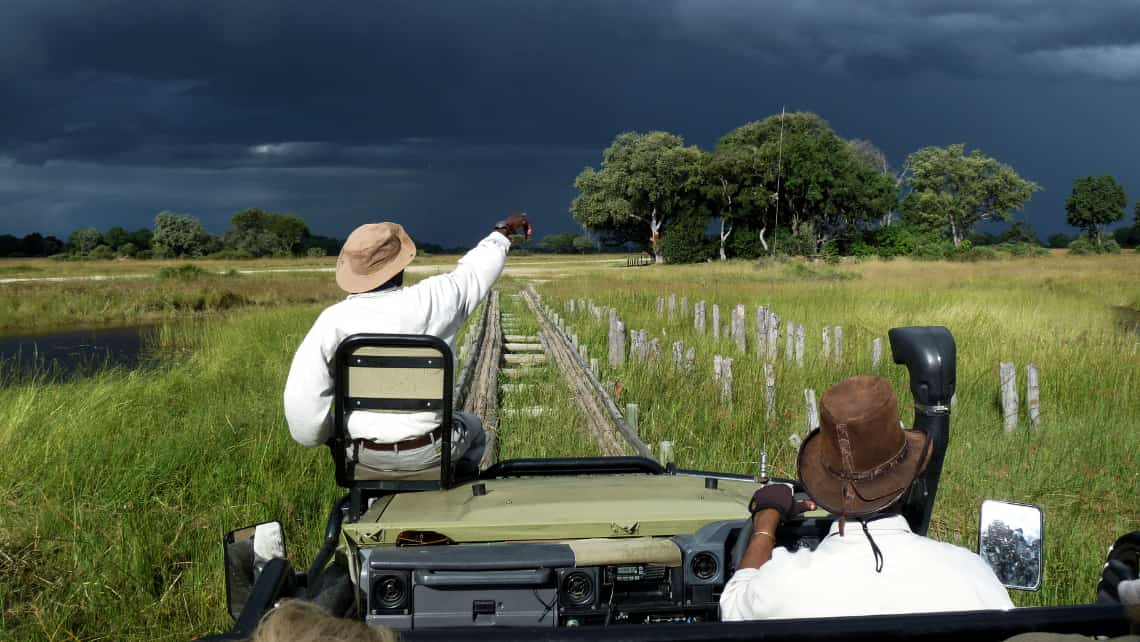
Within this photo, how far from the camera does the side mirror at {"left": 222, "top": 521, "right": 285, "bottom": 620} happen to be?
2262 millimetres

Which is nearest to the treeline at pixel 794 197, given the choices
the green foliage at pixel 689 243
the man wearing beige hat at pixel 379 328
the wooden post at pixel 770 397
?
the green foliage at pixel 689 243

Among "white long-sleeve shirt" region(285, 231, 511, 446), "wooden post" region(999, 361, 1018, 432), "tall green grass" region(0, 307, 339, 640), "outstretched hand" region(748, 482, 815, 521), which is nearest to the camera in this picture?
"outstretched hand" region(748, 482, 815, 521)

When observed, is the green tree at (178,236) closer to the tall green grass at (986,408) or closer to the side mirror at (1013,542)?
the tall green grass at (986,408)

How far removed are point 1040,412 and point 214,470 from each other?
22.9ft

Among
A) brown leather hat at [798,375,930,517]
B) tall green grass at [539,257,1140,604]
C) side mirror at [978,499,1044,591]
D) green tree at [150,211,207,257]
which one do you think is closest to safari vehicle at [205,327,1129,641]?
side mirror at [978,499,1044,591]

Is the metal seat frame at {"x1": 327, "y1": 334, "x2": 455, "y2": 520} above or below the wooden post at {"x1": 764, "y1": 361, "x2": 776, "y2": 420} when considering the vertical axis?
above

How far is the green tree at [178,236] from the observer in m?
88.4

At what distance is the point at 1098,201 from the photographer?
85.3m

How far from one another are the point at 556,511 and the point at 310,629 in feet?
3.43

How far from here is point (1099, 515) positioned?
521cm

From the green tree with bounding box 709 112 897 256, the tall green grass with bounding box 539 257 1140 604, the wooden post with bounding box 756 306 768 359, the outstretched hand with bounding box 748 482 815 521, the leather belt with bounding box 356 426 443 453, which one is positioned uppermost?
the green tree with bounding box 709 112 897 256

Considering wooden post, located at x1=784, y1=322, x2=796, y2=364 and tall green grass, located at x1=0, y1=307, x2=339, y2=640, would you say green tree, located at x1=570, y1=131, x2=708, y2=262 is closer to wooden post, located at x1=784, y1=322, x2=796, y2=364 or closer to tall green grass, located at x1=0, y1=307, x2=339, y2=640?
wooden post, located at x1=784, y1=322, x2=796, y2=364

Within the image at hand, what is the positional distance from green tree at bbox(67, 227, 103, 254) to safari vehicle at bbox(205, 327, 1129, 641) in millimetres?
92080

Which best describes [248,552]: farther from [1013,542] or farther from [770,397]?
[770,397]
